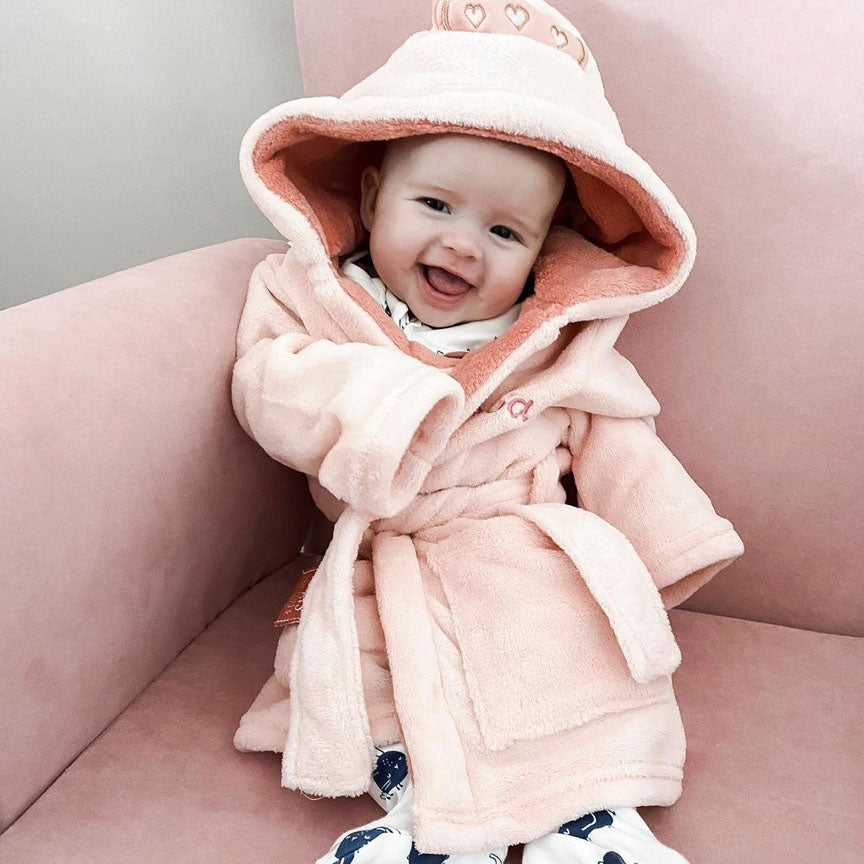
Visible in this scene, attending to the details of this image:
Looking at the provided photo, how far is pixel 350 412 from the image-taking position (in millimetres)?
589

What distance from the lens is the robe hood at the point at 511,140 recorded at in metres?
0.65

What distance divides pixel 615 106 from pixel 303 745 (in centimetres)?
64

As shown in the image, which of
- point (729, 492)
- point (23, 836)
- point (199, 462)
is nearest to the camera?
point (23, 836)

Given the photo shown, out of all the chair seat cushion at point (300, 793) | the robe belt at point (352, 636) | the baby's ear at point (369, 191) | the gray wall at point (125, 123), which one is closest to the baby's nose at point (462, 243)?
the baby's ear at point (369, 191)

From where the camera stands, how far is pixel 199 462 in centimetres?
70

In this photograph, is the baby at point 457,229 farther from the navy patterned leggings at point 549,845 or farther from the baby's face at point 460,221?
the navy patterned leggings at point 549,845

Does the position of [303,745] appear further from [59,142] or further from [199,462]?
[59,142]

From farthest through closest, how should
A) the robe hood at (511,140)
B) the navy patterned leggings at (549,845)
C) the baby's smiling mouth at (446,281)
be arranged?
the baby's smiling mouth at (446,281)
the robe hood at (511,140)
the navy patterned leggings at (549,845)

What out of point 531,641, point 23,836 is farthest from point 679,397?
point 23,836

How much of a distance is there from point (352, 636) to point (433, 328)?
1.01 feet

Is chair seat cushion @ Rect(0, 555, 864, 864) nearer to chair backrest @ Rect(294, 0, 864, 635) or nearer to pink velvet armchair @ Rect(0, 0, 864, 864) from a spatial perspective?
pink velvet armchair @ Rect(0, 0, 864, 864)

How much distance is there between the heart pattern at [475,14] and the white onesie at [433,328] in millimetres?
241

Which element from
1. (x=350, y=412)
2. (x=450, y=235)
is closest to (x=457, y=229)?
(x=450, y=235)

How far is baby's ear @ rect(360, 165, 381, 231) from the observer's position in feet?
2.62
